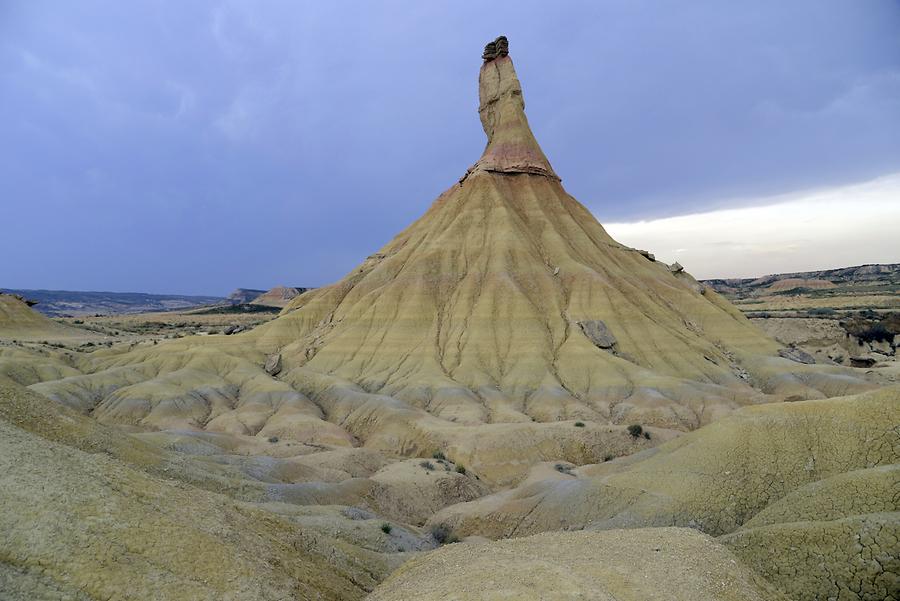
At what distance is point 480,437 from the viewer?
44781 mm

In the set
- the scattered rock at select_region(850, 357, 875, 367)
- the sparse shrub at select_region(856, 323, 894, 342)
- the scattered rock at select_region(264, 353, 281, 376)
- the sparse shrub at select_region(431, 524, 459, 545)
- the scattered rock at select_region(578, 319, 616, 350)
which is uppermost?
the scattered rock at select_region(578, 319, 616, 350)

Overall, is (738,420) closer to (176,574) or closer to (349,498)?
(349,498)

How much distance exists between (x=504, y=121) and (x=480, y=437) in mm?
63801

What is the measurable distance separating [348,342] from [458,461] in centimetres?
3188

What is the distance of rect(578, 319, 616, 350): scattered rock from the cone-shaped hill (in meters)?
0.19

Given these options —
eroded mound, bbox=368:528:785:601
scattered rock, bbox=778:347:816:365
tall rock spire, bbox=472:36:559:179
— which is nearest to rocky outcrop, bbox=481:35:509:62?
tall rock spire, bbox=472:36:559:179

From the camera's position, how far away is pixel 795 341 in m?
89.8

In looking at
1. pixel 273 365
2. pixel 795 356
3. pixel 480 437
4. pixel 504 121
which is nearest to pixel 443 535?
pixel 480 437

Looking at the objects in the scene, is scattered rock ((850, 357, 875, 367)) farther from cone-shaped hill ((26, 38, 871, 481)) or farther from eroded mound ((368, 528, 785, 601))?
eroded mound ((368, 528, 785, 601))

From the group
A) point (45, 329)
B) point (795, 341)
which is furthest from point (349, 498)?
point (45, 329)

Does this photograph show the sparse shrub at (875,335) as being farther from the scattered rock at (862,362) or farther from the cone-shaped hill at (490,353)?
the cone-shaped hill at (490,353)

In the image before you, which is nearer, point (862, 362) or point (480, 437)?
point (480, 437)

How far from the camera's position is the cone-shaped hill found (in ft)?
167

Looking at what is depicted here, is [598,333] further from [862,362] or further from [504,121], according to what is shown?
[862,362]
